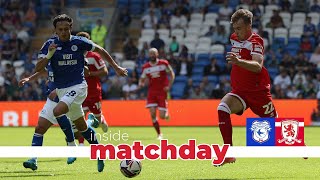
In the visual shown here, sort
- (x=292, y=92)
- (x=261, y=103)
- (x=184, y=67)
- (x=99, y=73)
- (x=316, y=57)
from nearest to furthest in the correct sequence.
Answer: (x=261, y=103) → (x=99, y=73) → (x=292, y=92) → (x=316, y=57) → (x=184, y=67)

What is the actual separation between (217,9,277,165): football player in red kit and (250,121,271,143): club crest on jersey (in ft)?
1.15

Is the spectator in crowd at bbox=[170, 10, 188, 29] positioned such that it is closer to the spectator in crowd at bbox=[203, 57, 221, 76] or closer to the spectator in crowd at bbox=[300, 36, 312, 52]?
the spectator in crowd at bbox=[203, 57, 221, 76]

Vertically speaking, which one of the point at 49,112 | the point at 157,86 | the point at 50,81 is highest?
the point at 50,81

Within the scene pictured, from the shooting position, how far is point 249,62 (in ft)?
36.8

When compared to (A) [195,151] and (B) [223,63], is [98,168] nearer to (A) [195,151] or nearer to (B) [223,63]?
(A) [195,151]

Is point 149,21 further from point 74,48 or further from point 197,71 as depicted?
point 74,48

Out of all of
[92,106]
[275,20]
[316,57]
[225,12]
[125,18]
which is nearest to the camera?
[92,106]

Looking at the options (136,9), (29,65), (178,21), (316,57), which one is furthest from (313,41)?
(29,65)

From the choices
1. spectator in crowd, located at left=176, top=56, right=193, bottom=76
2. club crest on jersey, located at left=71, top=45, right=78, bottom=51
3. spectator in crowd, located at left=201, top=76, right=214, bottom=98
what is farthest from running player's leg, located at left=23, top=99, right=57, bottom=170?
spectator in crowd, located at left=176, top=56, right=193, bottom=76

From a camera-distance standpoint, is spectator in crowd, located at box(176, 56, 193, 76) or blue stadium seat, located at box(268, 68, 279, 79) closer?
blue stadium seat, located at box(268, 68, 279, 79)

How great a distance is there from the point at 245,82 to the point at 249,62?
35.3 inches

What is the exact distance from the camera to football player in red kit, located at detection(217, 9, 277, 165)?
11.8 metres

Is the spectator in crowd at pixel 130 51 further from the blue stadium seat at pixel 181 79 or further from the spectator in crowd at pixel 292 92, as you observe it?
the spectator in crowd at pixel 292 92

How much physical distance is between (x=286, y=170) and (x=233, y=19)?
7.21ft
